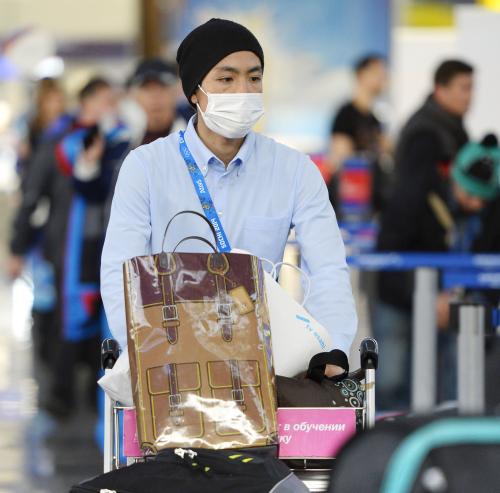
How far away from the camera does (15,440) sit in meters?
9.26

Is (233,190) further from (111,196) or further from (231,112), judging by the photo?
(111,196)

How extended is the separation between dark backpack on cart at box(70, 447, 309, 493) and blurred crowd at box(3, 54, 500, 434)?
12.1ft

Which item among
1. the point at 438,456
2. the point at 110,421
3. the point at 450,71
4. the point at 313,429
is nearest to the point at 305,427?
the point at 313,429

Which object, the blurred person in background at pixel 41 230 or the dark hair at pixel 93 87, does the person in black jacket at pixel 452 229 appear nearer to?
the dark hair at pixel 93 87

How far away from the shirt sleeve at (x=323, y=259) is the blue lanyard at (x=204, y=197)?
233mm

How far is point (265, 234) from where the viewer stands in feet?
14.7

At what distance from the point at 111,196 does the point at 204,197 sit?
328 cm

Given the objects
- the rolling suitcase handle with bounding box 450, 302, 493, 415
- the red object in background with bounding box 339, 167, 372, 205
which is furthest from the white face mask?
the red object in background with bounding box 339, 167, 372, 205

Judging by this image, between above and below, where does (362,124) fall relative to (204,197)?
above

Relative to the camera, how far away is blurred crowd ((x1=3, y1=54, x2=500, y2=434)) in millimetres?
8500

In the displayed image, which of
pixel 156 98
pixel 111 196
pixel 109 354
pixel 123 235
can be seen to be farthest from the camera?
pixel 111 196

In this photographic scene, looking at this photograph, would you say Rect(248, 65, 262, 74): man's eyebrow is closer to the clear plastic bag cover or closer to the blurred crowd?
the clear plastic bag cover

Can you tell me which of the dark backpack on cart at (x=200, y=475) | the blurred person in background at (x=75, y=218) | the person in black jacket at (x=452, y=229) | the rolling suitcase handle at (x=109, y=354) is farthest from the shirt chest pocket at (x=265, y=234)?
the blurred person in background at (x=75, y=218)

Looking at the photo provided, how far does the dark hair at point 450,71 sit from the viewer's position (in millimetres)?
9125
